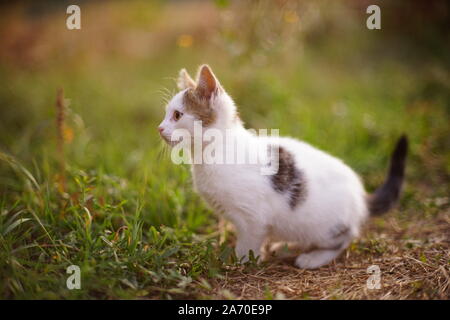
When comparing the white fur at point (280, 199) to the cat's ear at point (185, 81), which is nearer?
the white fur at point (280, 199)

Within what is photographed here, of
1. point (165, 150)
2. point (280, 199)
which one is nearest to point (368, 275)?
point (280, 199)

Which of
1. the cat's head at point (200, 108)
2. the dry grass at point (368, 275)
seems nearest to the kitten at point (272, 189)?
the cat's head at point (200, 108)

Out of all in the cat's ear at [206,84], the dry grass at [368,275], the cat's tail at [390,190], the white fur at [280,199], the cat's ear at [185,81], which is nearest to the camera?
the dry grass at [368,275]

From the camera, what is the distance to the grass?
2.09 meters

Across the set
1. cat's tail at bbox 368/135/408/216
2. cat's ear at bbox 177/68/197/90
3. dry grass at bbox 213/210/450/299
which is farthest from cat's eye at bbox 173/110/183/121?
cat's tail at bbox 368/135/408/216

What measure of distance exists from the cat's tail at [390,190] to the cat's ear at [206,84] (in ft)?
4.81

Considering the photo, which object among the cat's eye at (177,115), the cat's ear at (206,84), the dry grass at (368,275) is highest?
the cat's ear at (206,84)

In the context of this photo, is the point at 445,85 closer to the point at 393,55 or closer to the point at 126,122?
the point at 393,55

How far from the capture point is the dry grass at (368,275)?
201 centimetres

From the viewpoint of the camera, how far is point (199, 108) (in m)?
2.24

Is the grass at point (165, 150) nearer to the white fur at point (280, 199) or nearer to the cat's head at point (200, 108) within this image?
the white fur at point (280, 199)

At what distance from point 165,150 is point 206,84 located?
2.74 ft

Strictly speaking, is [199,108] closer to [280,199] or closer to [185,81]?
[185,81]

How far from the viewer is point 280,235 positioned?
2.47 meters
